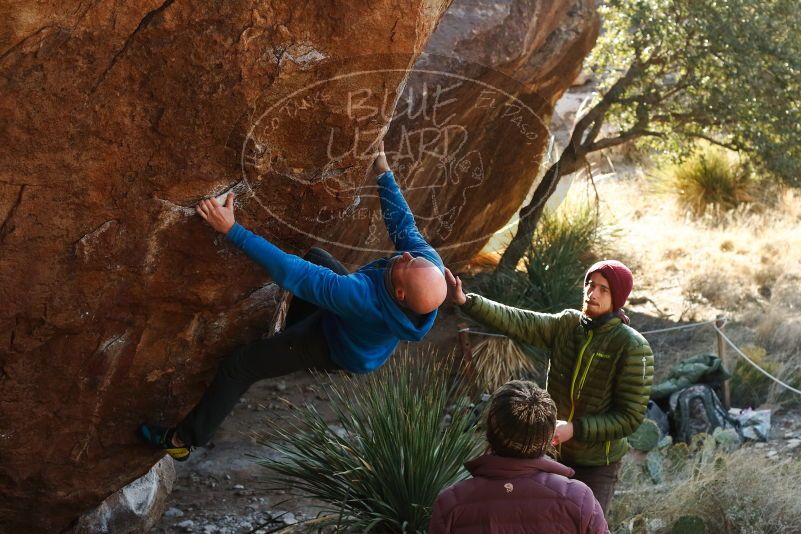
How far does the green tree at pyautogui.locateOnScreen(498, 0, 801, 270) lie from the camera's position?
31.7 feet

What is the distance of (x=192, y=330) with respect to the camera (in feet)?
16.0

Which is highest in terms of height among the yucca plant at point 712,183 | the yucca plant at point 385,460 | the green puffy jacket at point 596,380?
the green puffy jacket at point 596,380

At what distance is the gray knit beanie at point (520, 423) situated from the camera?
322 centimetres

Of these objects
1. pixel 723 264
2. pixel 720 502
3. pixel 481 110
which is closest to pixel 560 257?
pixel 481 110

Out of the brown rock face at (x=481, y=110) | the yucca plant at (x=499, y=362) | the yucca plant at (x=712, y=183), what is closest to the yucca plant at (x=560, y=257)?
the brown rock face at (x=481, y=110)

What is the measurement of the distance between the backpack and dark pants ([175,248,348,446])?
4.05m

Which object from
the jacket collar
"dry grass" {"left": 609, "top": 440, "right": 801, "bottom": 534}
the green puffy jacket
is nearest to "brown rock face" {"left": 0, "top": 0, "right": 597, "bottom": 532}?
the green puffy jacket

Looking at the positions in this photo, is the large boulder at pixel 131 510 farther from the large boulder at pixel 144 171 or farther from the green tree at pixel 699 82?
the green tree at pixel 699 82

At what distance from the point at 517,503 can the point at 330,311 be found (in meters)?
1.64

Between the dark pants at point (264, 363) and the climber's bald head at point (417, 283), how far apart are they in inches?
24.3

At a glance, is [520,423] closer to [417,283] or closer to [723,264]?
[417,283]

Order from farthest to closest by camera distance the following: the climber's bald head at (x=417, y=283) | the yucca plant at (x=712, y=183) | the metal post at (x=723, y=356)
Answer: the yucca plant at (x=712, y=183) → the metal post at (x=723, y=356) → the climber's bald head at (x=417, y=283)

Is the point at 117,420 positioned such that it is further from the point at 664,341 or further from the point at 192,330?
the point at 664,341

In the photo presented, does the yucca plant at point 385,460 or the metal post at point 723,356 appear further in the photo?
the metal post at point 723,356
